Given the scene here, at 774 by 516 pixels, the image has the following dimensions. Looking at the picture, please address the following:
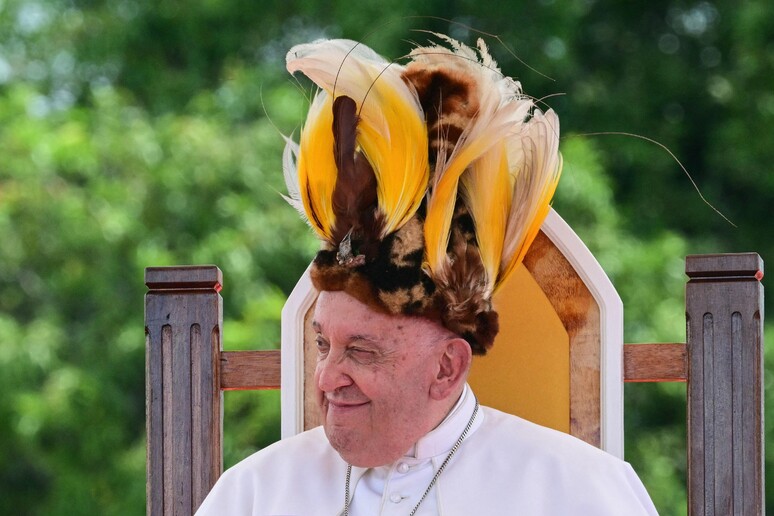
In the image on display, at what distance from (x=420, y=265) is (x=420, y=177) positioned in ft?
0.44

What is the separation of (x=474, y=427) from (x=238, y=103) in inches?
157

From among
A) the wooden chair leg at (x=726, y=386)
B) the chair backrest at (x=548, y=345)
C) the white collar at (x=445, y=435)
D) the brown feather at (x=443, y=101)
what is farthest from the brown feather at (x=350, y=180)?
the wooden chair leg at (x=726, y=386)

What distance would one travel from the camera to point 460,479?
7.34 feet

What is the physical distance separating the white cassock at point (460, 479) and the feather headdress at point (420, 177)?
17 centimetres

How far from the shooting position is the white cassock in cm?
218

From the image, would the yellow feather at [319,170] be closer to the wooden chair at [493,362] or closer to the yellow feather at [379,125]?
the yellow feather at [379,125]

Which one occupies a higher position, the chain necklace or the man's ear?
the man's ear

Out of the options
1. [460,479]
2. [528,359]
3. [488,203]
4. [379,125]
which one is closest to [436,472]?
[460,479]

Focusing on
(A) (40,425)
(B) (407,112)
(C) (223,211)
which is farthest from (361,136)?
(A) (40,425)

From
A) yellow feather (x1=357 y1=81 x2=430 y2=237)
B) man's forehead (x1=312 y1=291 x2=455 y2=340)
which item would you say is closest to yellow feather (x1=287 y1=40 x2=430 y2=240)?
yellow feather (x1=357 y1=81 x2=430 y2=237)

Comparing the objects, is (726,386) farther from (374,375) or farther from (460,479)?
(374,375)

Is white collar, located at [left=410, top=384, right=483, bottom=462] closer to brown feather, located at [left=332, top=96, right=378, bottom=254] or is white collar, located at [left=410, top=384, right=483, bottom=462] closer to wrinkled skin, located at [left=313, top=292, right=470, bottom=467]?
wrinkled skin, located at [left=313, top=292, right=470, bottom=467]

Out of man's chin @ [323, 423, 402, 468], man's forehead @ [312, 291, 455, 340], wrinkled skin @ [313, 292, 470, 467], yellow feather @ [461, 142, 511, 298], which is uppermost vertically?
yellow feather @ [461, 142, 511, 298]

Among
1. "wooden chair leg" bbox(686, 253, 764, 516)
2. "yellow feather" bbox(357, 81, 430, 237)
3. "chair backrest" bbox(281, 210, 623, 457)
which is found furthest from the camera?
"chair backrest" bbox(281, 210, 623, 457)
